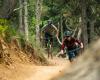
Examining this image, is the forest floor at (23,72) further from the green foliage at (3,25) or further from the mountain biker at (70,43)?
the green foliage at (3,25)

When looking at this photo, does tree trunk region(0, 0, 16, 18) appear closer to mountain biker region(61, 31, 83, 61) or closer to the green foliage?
the green foliage

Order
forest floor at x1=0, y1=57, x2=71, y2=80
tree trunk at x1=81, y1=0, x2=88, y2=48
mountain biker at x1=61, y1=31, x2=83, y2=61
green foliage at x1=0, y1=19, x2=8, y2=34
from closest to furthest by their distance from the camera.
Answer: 1. mountain biker at x1=61, y1=31, x2=83, y2=61
2. forest floor at x1=0, y1=57, x2=71, y2=80
3. green foliage at x1=0, y1=19, x2=8, y2=34
4. tree trunk at x1=81, y1=0, x2=88, y2=48

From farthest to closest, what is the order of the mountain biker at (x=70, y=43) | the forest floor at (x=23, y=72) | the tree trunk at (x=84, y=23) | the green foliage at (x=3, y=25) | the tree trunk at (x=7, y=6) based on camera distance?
the tree trunk at (x=84, y=23)
the tree trunk at (x=7, y=6)
the green foliage at (x=3, y=25)
the forest floor at (x=23, y=72)
the mountain biker at (x=70, y=43)

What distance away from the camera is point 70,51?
12.7 metres

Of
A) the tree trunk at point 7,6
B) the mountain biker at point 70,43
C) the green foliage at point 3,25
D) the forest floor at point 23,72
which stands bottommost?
the forest floor at point 23,72

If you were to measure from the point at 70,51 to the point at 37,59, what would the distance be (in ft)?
18.1

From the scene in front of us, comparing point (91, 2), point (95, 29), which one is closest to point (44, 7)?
point (95, 29)

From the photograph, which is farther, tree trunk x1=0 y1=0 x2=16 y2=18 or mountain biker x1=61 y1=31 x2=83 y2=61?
tree trunk x1=0 y1=0 x2=16 y2=18

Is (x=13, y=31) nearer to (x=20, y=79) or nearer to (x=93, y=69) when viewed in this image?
(x=20, y=79)

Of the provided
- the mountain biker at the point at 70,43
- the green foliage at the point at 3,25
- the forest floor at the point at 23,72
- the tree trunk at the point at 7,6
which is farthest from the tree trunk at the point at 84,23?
the mountain biker at the point at 70,43

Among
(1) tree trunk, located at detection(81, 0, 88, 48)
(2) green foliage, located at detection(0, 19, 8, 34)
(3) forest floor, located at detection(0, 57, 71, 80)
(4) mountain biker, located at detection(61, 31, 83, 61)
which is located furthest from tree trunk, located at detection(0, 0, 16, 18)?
(1) tree trunk, located at detection(81, 0, 88, 48)

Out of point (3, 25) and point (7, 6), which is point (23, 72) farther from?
point (7, 6)

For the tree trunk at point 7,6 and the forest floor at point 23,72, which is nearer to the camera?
the forest floor at point 23,72

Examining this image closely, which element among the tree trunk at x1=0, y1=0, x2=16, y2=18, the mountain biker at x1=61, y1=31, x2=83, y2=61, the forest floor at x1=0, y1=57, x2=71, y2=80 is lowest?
the forest floor at x1=0, y1=57, x2=71, y2=80
